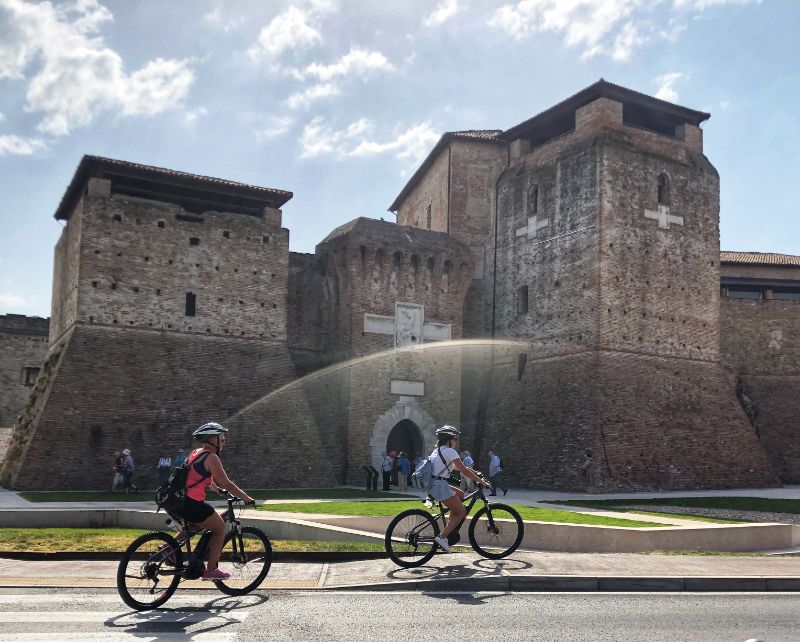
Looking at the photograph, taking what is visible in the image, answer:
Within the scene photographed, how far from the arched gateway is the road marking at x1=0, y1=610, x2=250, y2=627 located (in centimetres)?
2142

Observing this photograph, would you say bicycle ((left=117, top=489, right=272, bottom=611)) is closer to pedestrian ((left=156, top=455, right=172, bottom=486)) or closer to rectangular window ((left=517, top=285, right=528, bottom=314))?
pedestrian ((left=156, top=455, right=172, bottom=486))

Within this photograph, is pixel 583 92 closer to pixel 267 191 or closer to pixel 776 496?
pixel 267 191

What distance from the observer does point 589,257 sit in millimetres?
28547

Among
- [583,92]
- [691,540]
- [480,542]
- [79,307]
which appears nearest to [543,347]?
[583,92]

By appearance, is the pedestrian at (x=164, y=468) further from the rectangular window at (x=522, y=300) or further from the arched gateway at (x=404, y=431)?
the rectangular window at (x=522, y=300)

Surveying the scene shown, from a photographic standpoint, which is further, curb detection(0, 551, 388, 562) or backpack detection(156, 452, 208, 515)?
curb detection(0, 551, 388, 562)

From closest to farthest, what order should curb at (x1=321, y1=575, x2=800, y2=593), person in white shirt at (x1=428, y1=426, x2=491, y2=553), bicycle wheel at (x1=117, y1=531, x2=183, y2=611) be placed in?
1. bicycle wheel at (x1=117, y1=531, x2=183, y2=611)
2. curb at (x1=321, y1=575, x2=800, y2=593)
3. person in white shirt at (x1=428, y1=426, x2=491, y2=553)

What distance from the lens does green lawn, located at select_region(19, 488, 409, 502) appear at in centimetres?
1997

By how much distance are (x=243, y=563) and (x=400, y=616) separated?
1.99 meters

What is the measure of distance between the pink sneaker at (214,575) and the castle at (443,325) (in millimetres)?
15884

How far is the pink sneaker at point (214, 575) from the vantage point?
8242 millimetres

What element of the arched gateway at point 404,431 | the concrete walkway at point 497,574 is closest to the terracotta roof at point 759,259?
the arched gateway at point 404,431

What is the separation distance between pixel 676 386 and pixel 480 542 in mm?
A: 19700

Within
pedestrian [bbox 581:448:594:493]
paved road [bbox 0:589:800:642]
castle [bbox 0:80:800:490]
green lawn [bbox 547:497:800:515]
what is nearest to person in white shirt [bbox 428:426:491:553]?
paved road [bbox 0:589:800:642]
